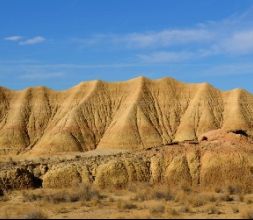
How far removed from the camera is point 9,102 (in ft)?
329

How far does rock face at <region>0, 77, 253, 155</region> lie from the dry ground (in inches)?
2316

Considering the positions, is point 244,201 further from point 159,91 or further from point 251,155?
point 159,91

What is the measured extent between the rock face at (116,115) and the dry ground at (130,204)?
193ft

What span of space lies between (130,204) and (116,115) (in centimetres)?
7333

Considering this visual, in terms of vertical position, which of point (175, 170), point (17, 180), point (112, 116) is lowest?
point (17, 180)

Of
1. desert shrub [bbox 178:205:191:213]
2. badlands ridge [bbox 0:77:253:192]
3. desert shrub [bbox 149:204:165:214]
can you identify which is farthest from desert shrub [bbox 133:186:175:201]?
badlands ridge [bbox 0:77:253:192]

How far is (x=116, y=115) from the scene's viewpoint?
9469 cm

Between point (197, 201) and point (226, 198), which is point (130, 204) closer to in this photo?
point (197, 201)

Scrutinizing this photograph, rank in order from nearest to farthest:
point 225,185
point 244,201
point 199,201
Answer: point 199,201
point 244,201
point 225,185

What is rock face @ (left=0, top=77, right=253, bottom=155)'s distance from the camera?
289 ft

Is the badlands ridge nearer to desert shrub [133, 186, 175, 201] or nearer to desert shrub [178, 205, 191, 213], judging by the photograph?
desert shrub [133, 186, 175, 201]

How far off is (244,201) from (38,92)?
80.9m

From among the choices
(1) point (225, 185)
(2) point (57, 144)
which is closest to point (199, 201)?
(1) point (225, 185)

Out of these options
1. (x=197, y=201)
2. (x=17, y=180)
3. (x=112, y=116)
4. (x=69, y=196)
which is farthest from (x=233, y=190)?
(x=112, y=116)
